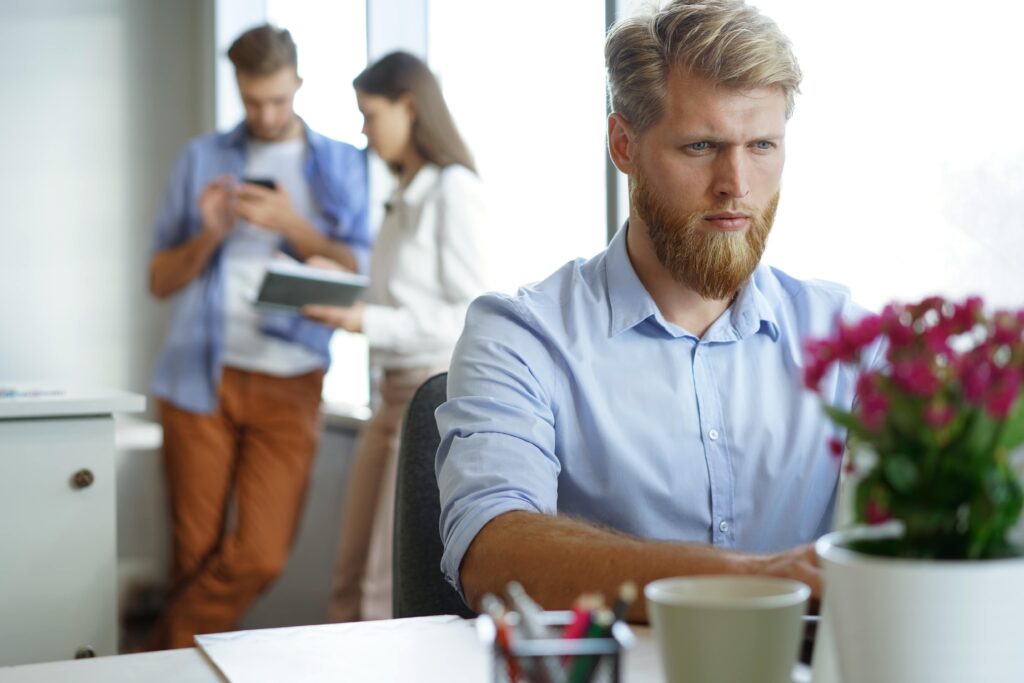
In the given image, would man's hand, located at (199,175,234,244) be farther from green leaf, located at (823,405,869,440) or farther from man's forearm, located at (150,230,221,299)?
green leaf, located at (823,405,869,440)

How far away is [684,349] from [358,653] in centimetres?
57

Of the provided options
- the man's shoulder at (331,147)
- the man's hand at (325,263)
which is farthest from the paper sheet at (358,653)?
the man's shoulder at (331,147)

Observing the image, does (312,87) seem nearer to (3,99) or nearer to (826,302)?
(3,99)

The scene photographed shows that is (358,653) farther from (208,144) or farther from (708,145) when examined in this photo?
(208,144)

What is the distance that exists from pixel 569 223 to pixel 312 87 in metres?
1.55

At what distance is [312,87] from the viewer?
3.98m

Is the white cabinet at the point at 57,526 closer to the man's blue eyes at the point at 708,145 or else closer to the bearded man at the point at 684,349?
the bearded man at the point at 684,349

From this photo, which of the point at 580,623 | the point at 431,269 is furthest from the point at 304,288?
the point at 580,623

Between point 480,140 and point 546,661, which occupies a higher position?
point 480,140

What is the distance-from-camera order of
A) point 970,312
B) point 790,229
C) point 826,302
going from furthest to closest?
point 790,229 < point 826,302 < point 970,312

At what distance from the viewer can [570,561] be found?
3.44ft

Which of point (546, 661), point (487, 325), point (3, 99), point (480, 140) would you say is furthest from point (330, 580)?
point (546, 661)

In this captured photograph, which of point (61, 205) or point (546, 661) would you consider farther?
point (61, 205)

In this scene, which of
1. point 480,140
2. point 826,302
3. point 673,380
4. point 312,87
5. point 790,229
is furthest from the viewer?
point 312,87
